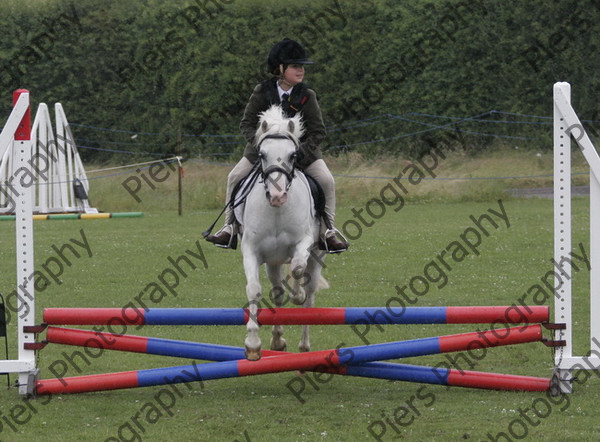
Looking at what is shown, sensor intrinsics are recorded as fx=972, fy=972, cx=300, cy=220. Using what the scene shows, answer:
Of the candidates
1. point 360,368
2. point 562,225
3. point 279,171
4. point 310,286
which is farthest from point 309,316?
point 562,225

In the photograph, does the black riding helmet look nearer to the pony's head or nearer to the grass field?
the pony's head

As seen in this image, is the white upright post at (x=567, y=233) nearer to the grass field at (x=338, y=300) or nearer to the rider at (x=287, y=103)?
the grass field at (x=338, y=300)

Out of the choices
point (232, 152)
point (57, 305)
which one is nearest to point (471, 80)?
point (232, 152)

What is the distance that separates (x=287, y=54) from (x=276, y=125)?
34.5 inches

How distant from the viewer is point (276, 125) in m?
6.63

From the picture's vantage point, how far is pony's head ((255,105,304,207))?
637 centimetres

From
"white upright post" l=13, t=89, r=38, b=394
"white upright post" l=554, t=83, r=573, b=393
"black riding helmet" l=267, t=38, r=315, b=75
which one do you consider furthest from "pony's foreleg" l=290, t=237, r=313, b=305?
"white upright post" l=13, t=89, r=38, b=394

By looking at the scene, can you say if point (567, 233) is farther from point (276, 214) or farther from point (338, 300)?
point (338, 300)

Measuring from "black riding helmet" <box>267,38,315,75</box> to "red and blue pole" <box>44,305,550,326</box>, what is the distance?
1914mm

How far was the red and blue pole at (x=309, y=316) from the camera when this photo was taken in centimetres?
652

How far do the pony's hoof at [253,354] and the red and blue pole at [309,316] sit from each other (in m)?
0.20

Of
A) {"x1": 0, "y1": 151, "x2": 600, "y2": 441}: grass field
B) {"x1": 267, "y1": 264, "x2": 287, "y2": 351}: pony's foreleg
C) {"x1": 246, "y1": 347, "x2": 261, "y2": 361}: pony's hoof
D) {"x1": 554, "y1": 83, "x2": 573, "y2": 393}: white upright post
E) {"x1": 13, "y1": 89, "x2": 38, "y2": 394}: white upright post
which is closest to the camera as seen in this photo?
{"x1": 0, "y1": 151, "x2": 600, "y2": 441}: grass field

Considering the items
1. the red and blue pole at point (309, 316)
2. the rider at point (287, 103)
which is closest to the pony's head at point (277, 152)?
the rider at point (287, 103)

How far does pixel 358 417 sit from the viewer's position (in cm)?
629
